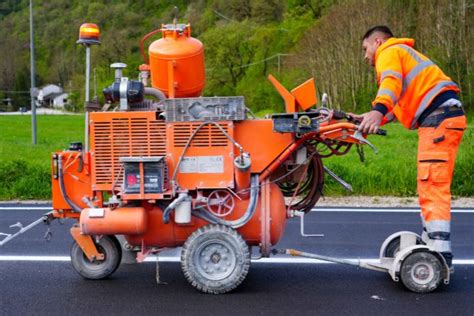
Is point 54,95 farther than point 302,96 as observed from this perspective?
Yes

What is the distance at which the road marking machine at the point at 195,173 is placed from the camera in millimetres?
4930

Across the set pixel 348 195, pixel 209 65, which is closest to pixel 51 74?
pixel 209 65

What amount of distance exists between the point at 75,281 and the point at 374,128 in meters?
2.78

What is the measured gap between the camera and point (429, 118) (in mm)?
4965

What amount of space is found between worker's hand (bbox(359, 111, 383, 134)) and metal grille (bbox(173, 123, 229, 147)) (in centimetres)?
106

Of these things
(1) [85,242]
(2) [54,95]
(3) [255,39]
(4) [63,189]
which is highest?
(2) [54,95]

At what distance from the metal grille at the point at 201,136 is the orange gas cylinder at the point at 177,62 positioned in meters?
0.38

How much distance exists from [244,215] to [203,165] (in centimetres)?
52

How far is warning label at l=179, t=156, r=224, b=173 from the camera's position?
5.02 m

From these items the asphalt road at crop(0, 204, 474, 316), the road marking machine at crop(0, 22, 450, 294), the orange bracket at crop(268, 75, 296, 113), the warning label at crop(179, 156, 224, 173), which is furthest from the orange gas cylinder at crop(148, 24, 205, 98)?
the asphalt road at crop(0, 204, 474, 316)

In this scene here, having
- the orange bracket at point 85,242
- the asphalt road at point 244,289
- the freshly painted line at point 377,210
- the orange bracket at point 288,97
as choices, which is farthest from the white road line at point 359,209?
the orange bracket at point 288,97

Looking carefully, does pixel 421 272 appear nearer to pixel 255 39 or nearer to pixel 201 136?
pixel 201 136

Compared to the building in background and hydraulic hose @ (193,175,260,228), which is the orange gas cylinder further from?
the building in background

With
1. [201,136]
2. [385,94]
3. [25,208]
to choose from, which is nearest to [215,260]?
[201,136]
